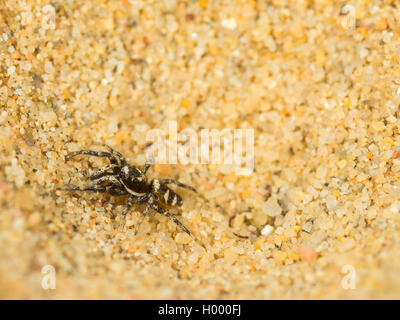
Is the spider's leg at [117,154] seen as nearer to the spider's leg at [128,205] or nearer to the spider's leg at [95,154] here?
the spider's leg at [95,154]

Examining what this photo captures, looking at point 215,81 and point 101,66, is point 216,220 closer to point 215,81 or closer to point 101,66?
point 215,81

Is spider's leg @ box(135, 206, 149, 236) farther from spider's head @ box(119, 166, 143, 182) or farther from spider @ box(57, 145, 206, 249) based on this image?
spider's head @ box(119, 166, 143, 182)

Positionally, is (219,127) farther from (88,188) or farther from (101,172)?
(88,188)

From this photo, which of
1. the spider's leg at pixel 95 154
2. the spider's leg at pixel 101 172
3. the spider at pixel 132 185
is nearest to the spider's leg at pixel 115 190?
the spider at pixel 132 185

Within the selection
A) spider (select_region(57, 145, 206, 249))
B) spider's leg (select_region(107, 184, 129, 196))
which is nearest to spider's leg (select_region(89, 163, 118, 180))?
spider (select_region(57, 145, 206, 249))

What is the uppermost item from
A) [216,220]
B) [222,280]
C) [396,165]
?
[396,165]

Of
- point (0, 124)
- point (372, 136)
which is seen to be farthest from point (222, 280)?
Result: point (0, 124)
